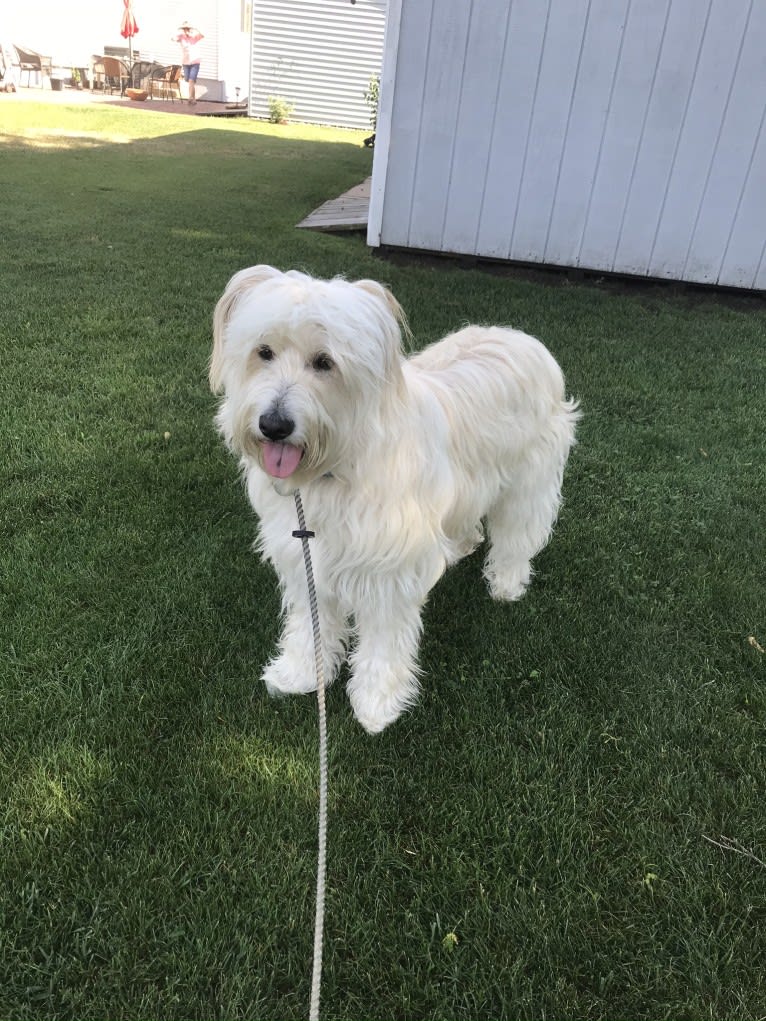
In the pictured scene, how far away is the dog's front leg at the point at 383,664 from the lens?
2504mm

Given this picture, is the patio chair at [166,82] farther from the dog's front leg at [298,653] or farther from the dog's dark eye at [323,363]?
the dog's dark eye at [323,363]

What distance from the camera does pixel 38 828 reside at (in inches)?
83.5

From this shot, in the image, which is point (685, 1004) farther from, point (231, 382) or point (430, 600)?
point (231, 382)

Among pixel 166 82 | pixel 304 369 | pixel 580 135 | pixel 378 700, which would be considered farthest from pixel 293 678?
pixel 166 82

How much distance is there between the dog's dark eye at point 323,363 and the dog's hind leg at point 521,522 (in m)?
1.35

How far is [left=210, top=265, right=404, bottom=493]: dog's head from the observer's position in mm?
1838

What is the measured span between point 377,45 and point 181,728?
22977 millimetres

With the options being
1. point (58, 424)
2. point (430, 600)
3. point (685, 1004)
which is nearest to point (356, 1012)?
point (685, 1004)

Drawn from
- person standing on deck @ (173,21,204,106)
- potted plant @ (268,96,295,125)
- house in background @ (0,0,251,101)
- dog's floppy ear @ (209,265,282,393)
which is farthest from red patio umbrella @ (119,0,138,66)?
dog's floppy ear @ (209,265,282,393)

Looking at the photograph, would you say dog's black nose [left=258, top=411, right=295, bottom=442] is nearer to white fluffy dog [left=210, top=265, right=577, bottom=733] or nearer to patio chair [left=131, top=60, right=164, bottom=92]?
white fluffy dog [left=210, top=265, right=577, bottom=733]

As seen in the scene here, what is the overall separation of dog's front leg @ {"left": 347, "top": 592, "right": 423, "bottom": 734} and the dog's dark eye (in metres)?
0.94

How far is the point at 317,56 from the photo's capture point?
66.1 ft

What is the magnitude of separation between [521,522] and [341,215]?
7507 mm

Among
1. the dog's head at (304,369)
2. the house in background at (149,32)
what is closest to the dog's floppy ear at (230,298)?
the dog's head at (304,369)
